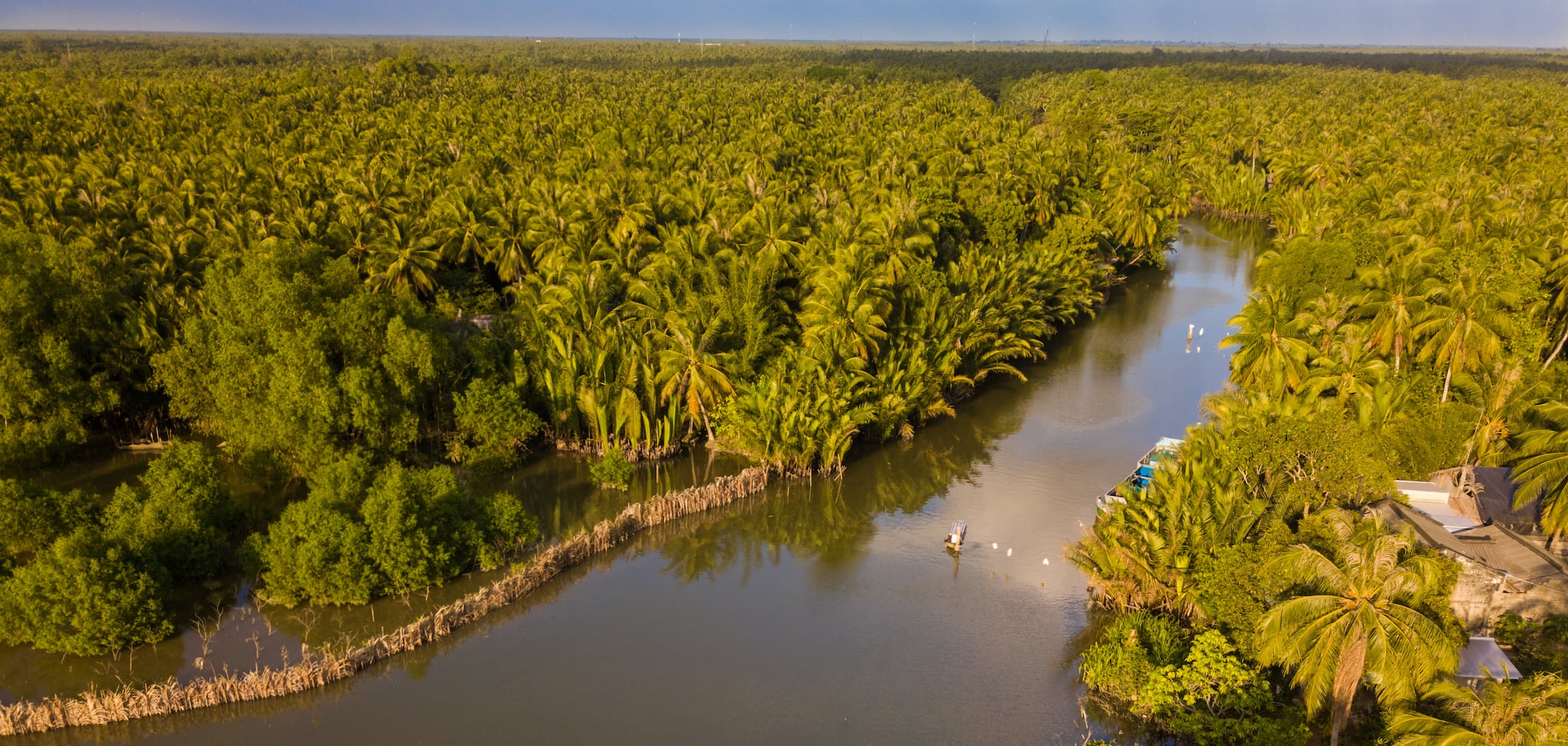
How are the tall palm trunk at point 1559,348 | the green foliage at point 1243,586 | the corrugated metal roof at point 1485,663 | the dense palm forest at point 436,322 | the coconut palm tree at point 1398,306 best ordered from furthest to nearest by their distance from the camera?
the tall palm trunk at point 1559,348, the coconut palm tree at point 1398,306, the dense palm forest at point 436,322, the green foliage at point 1243,586, the corrugated metal roof at point 1485,663

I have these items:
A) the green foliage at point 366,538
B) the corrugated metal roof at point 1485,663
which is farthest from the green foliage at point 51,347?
the corrugated metal roof at point 1485,663

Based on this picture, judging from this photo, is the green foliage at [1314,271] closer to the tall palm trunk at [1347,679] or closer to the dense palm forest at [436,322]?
the dense palm forest at [436,322]

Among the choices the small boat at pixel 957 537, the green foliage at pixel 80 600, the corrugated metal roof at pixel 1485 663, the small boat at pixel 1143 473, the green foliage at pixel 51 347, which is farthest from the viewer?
the green foliage at pixel 51 347

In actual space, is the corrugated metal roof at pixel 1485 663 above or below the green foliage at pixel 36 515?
below

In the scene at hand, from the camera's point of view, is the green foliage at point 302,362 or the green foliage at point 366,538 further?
the green foliage at point 302,362

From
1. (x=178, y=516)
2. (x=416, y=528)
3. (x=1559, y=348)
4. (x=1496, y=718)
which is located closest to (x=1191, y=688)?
(x=1496, y=718)

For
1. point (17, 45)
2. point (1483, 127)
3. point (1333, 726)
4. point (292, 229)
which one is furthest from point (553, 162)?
point (17, 45)

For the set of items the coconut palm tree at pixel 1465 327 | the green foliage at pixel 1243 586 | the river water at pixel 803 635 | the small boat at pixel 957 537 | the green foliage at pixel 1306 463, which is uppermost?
the coconut palm tree at pixel 1465 327
